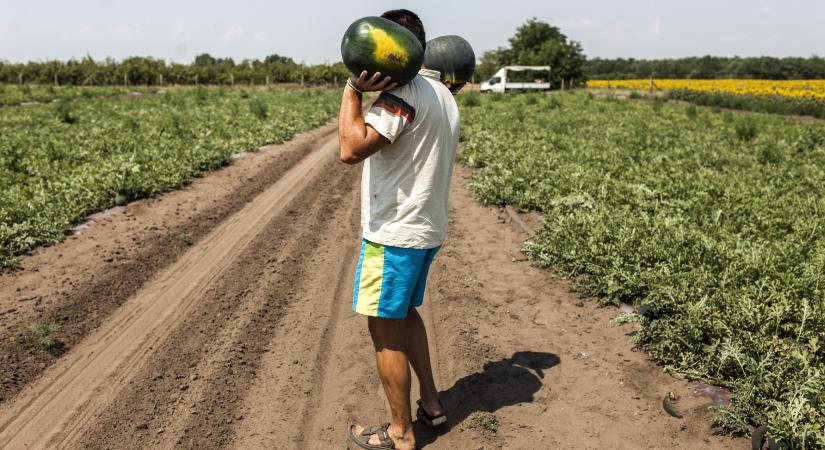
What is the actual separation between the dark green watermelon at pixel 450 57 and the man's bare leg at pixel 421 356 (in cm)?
125

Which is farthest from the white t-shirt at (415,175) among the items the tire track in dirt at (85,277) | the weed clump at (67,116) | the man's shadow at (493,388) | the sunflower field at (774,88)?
the sunflower field at (774,88)

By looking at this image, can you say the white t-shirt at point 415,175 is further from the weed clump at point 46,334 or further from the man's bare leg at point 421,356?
the weed clump at point 46,334

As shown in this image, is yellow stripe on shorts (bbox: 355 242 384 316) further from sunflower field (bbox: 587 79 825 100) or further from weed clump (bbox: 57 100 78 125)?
sunflower field (bbox: 587 79 825 100)

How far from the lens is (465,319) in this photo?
5.03 metres

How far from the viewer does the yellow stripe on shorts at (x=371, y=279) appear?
288 cm

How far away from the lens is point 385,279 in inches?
114

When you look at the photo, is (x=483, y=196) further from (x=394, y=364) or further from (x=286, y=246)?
(x=394, y=364)

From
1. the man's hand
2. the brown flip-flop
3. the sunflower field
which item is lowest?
the brown flip-flop

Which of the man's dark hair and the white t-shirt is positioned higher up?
the man's dark hair

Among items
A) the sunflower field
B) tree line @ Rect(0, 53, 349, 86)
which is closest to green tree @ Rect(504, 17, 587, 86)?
the sunflower field

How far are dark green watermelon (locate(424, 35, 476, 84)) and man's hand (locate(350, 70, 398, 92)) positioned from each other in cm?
47

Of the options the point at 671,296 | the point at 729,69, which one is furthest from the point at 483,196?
the point at 729,69

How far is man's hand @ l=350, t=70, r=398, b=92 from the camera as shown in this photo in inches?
100

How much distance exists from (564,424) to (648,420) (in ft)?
1.63
